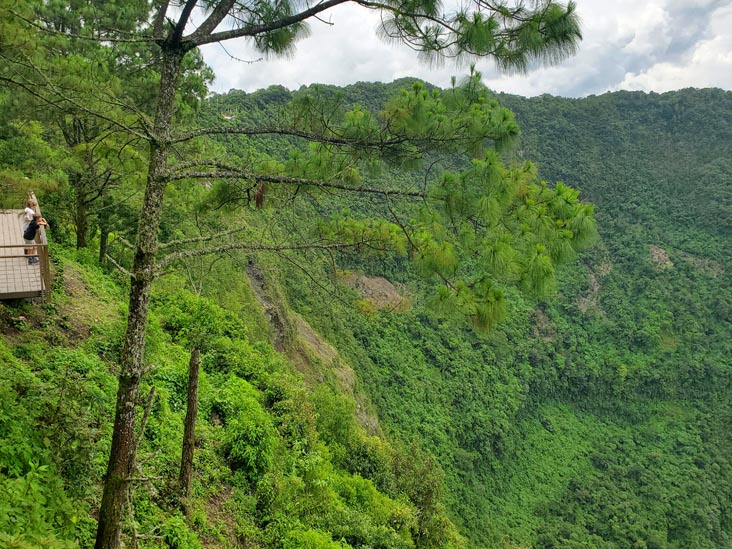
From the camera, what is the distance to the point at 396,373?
90.2ft

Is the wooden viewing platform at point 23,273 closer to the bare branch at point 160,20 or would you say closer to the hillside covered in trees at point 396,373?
the hillside covered in trees at point 396,373

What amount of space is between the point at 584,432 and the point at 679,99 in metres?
49.7

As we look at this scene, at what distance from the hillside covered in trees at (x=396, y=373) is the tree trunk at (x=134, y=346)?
0.74ft

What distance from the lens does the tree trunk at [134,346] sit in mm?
3061

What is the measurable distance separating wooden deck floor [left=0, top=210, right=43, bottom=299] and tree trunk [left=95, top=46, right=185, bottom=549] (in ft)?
11.7

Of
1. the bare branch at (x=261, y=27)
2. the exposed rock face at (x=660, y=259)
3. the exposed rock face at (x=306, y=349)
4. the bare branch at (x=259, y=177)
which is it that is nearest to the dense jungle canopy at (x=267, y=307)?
the bare branch at (x=259, y=177)

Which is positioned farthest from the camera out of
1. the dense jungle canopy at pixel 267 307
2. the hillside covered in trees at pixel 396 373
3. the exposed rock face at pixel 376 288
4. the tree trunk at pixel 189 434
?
the exposed rock face at pixel 376 288

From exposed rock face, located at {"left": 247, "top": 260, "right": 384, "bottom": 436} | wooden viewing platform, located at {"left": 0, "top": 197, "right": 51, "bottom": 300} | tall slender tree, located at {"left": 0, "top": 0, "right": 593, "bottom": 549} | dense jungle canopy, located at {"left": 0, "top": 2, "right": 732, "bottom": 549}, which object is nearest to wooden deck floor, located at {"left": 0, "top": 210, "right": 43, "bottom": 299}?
wooden viewing platform, located at {"left": 0, "top": 197, "right": 51, "bottom": 300}

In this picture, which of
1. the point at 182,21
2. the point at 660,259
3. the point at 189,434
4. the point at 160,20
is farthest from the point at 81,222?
the point at 660,259

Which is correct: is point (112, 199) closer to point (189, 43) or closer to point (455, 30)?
point (189, 43)

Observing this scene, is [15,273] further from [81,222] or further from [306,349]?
[306,349]

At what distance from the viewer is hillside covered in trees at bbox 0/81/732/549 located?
4414mm

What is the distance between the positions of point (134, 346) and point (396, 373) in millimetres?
25213

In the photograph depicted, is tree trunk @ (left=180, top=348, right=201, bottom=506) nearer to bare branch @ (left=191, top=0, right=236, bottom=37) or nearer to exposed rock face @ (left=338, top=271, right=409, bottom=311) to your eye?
bare branch @ (left=191, top=0, right=236, bottom=37)
